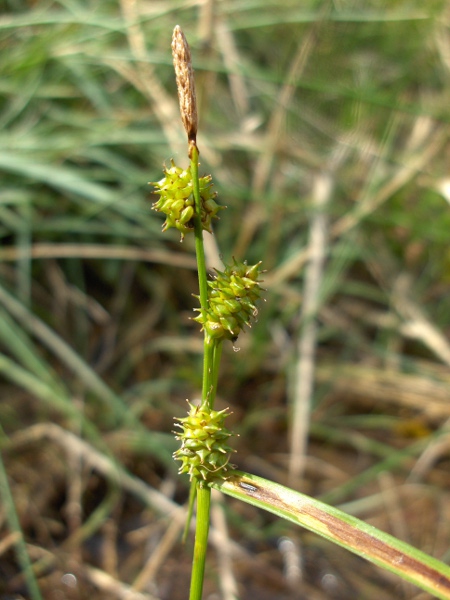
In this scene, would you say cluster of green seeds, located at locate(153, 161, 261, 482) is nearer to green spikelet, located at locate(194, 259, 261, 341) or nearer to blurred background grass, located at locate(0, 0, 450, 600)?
green spikelet, located at locate(194, 259, 261, 341)

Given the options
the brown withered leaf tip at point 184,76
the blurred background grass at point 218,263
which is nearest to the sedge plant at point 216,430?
the brown withered leaf tip at point 184,76

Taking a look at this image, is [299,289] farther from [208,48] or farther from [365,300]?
[208,48]

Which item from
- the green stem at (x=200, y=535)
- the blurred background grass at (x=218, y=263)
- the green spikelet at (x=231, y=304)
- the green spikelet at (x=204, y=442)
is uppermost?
the blurred background grass at (x=218, y=263)

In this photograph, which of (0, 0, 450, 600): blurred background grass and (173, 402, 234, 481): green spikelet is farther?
(0, 0, 450, 600): blurred background grass

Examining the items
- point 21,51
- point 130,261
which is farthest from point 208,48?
point 130,261

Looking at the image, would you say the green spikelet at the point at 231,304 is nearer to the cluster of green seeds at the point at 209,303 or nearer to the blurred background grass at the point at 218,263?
the cluster of green seeds at the point at 209,303

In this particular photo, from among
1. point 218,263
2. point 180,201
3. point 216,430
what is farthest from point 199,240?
point 218,263

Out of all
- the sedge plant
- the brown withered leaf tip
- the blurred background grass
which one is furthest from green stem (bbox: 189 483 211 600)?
the blurred background grass
